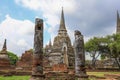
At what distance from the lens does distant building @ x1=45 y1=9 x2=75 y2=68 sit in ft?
168

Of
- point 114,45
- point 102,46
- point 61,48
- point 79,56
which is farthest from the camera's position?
point 61,48

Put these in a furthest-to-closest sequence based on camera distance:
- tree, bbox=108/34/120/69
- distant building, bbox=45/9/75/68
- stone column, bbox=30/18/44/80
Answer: distant building, bbox=45/9/75/68
tree, bbox=108/34/120/69
stone column, bbox=30/18/44/80

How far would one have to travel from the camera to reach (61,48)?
55.4 metres

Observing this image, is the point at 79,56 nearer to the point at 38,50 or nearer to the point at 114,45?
the point at 38,50

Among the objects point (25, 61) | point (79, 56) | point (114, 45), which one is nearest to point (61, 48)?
point (114, 45)

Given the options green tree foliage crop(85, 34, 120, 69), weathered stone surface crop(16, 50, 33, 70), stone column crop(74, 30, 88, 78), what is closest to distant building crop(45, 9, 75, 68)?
green tree foliage crop(85, 34, 120, 69)

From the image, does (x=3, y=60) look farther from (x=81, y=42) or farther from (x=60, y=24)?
(x=60, y=24)

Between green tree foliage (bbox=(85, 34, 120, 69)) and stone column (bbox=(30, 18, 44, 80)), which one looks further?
green tree foliage (bbox=(85, 34, 120, 69))

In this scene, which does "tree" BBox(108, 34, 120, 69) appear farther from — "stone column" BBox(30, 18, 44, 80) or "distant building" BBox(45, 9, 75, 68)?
"stone column" BBox(30, 18, 44, 80)

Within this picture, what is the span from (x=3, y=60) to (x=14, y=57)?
41912mm

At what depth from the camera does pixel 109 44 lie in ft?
156

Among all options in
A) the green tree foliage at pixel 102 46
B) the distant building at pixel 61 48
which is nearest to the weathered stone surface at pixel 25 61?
the distant building at pixel 61 48

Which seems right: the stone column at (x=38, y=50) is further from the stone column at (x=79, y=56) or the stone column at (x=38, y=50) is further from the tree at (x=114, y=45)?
the tree at (x=114, y=45)

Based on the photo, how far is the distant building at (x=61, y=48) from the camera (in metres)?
51.3
